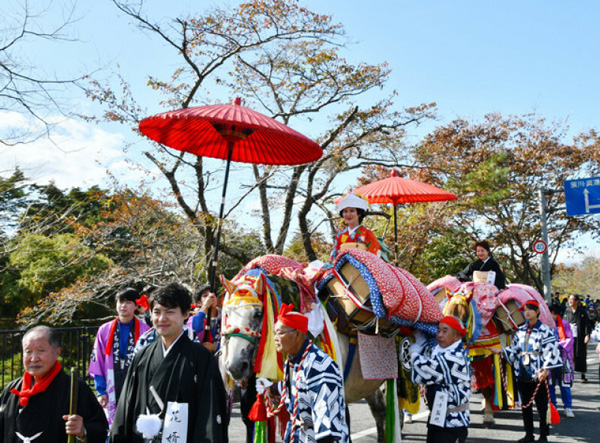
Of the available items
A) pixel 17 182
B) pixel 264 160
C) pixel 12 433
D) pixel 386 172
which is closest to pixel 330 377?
pixel 12 433

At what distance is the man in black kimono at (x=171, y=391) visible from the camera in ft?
10.1

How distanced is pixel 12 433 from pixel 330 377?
6.54 ft

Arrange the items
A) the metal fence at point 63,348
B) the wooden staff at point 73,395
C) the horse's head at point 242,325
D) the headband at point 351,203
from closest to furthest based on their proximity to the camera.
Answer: the wooden staff at point 73,395
the horse's head at point 242,325
the headband at point 351,203
the metal fence at point 63,348

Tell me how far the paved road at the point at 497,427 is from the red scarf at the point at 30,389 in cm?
378

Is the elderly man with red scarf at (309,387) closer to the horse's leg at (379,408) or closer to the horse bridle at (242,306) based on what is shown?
the horse bridle at (242,306)

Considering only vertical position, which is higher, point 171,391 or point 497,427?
point 171,391

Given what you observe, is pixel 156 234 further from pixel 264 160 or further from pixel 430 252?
pixel 430 252

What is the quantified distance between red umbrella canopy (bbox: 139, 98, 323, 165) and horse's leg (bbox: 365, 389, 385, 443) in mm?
2648

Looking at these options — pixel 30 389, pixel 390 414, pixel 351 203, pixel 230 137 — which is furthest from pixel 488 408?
pixel 30 389

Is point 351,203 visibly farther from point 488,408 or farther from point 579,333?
point 579,333

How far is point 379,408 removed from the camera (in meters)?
5.71

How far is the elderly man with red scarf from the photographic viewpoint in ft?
9.89

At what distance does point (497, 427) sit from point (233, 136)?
Result: 5.69 metres

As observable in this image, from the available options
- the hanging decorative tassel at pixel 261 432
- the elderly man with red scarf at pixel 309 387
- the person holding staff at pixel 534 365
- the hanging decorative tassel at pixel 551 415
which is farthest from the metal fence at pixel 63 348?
the hanging decorative tassel at pixel 551 415
